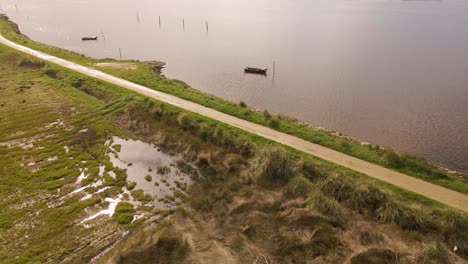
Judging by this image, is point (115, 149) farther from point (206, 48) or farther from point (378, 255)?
point (206, 48)

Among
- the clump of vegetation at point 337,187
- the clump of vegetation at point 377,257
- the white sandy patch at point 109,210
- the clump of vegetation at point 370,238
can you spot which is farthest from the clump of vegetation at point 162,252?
the clump of vegetation at point 337,187

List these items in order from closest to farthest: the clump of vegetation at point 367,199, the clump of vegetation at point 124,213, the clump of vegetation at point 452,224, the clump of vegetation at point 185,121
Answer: the clump of vegetation at point 452,224 < the clump of vegetation at point 367,199 < the clump of vegetation at point 124,213 < the clump of vegetation at point 185,121

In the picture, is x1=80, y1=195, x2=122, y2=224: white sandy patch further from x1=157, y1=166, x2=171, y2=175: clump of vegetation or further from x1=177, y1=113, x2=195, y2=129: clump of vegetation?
x1=177, y1=113, x2=195, y2=129: clump of vegetation

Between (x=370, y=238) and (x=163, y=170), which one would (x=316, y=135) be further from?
(x=163, y=170)

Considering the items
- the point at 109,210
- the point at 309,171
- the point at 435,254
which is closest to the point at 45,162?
the point at 109,210

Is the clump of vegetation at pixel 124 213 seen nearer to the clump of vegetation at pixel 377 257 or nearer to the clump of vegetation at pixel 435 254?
the clump of vegetation at pixel 377 257

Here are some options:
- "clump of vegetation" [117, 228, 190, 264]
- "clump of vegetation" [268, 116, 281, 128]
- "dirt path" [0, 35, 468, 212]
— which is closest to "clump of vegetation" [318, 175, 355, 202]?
"dirt path" [0, 35, 468, 212]
